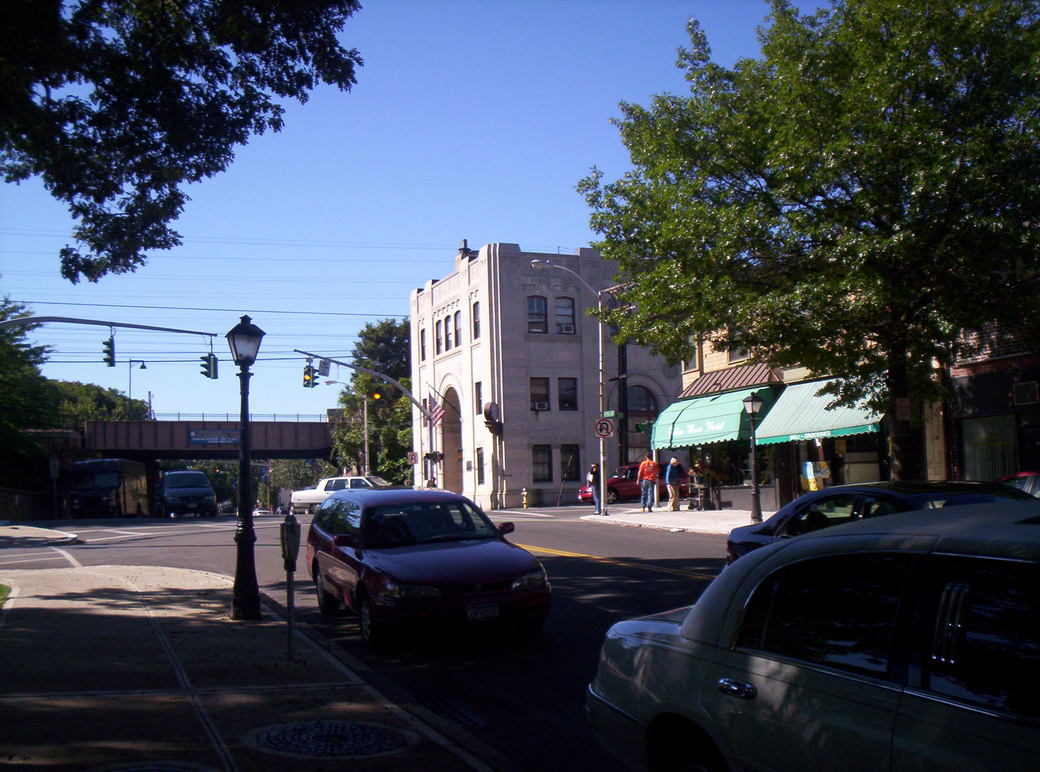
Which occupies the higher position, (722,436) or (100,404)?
(100,404)

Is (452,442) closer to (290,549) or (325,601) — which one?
(325,601)

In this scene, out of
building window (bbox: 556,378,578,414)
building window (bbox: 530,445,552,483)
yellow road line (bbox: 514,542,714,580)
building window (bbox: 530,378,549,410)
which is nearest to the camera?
yellow road line (bbox: 514,542,714,580)

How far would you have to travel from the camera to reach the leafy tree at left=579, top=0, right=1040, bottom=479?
1527 centimetres

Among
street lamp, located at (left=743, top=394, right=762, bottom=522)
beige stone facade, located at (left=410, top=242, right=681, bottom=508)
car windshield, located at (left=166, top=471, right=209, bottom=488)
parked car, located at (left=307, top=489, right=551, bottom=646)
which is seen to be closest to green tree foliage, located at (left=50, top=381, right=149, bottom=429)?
car windshield, located at (left=166, top=471, right=209, bottom=488)

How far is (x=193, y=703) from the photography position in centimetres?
717

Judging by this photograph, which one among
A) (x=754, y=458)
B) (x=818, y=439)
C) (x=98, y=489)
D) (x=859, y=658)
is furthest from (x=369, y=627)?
(x=98, y=489)

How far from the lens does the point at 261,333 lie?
11703 millimetres

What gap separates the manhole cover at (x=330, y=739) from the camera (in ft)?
19.9

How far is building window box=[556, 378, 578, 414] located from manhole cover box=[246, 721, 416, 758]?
138 feet

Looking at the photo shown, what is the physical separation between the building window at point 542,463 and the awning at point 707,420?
15325 millimetres

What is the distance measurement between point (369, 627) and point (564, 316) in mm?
40015

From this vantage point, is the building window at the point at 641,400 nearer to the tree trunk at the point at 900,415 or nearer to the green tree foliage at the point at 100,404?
the tree trunk at the point at 900,415

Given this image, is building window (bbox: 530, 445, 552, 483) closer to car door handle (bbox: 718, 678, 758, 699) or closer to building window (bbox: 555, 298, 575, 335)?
building window (bbox: 555, 298, 575, 335)

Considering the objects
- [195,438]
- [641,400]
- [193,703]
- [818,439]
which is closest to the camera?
[193,703]
